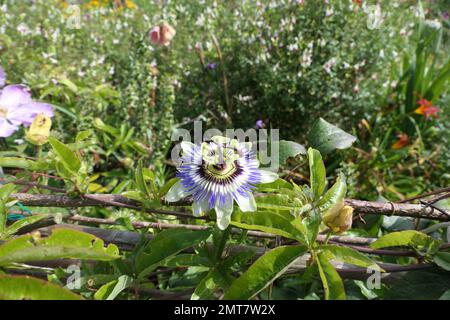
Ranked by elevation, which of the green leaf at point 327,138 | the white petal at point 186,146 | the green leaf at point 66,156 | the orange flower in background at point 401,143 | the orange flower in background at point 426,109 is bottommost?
the green leaf at point 66,156

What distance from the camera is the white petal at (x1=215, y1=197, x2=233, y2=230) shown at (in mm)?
527

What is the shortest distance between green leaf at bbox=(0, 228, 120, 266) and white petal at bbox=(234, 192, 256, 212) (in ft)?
0.54

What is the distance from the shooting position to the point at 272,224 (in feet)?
1.74

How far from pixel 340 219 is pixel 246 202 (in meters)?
0.12

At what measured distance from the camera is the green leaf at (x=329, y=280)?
48 cm

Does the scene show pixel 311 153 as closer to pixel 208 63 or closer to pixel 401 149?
pixel 401 149

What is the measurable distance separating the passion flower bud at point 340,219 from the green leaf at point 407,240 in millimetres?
81

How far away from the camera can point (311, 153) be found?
0.57m

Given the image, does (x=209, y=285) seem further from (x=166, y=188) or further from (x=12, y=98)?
(x=12, y=98)

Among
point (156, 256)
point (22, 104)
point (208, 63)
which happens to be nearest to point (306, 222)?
point (156, 256)

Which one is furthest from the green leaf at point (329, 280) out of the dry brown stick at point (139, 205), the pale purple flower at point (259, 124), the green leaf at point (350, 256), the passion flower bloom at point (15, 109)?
the pale purple flower at point (259, 124)

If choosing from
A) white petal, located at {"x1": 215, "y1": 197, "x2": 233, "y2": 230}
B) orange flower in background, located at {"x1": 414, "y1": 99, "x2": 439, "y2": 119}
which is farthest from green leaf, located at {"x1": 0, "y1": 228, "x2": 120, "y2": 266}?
orange flower in background, located at {"x1": 414, "y1": 99, "x2": 439, "y2": 119}

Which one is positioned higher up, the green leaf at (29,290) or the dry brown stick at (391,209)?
the dry brown stick at (391,209)

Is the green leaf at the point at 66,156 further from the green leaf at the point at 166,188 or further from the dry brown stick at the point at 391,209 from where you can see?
the dry brown stick at the point at 391,209
